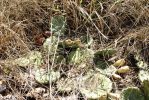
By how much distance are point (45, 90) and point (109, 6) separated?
0.56 meters

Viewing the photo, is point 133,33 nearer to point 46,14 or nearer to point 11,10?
point 46,14

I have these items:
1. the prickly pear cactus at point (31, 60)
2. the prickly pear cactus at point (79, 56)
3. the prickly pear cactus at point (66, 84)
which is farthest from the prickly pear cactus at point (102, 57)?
the prickly pear cactus at point (31, 60)

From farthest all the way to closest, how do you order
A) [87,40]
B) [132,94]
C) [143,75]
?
[87,40] → [143,75] → [132,94]

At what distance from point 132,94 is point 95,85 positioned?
0.55 ft

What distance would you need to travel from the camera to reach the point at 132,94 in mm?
1624

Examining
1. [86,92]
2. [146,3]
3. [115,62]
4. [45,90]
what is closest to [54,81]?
[45,90]

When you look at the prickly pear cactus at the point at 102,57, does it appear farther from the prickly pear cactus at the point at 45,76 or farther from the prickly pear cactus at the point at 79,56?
the prickly pear cactus at the point at 45,76

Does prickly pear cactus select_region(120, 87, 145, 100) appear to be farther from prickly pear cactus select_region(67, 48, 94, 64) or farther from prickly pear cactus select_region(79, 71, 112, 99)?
prickly pear cactus select_region(67, 48, 94, 64)

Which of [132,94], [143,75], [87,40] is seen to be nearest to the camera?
[132,94]

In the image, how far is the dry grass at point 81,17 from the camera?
1.89m

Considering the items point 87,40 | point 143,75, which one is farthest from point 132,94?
point 87,40

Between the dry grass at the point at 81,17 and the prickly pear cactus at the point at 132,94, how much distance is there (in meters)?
0.33

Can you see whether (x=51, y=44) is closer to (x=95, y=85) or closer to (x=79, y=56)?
(x=79, y=56)

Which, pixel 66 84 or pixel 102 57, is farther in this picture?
pixel 102 57
